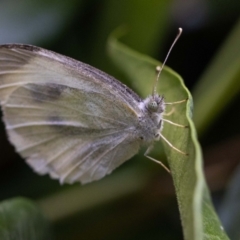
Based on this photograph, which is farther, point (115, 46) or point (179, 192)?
point (115, 46)

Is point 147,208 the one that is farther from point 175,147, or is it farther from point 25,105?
point 175,147

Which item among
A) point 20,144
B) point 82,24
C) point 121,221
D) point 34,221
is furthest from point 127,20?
point 34,221

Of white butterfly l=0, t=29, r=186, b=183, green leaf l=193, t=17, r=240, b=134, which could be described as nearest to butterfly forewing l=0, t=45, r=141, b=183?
white butterfly l=0, t=29, r=186, b=183

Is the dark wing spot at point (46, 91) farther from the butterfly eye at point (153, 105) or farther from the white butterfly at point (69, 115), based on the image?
the butterfly eye at point (153, 105)

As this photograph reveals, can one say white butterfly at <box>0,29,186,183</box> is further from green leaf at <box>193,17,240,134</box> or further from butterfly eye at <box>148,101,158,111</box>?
green leaf at <box>193,17,240,134</box>

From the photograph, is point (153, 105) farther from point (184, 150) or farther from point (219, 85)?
point (184, 150)
